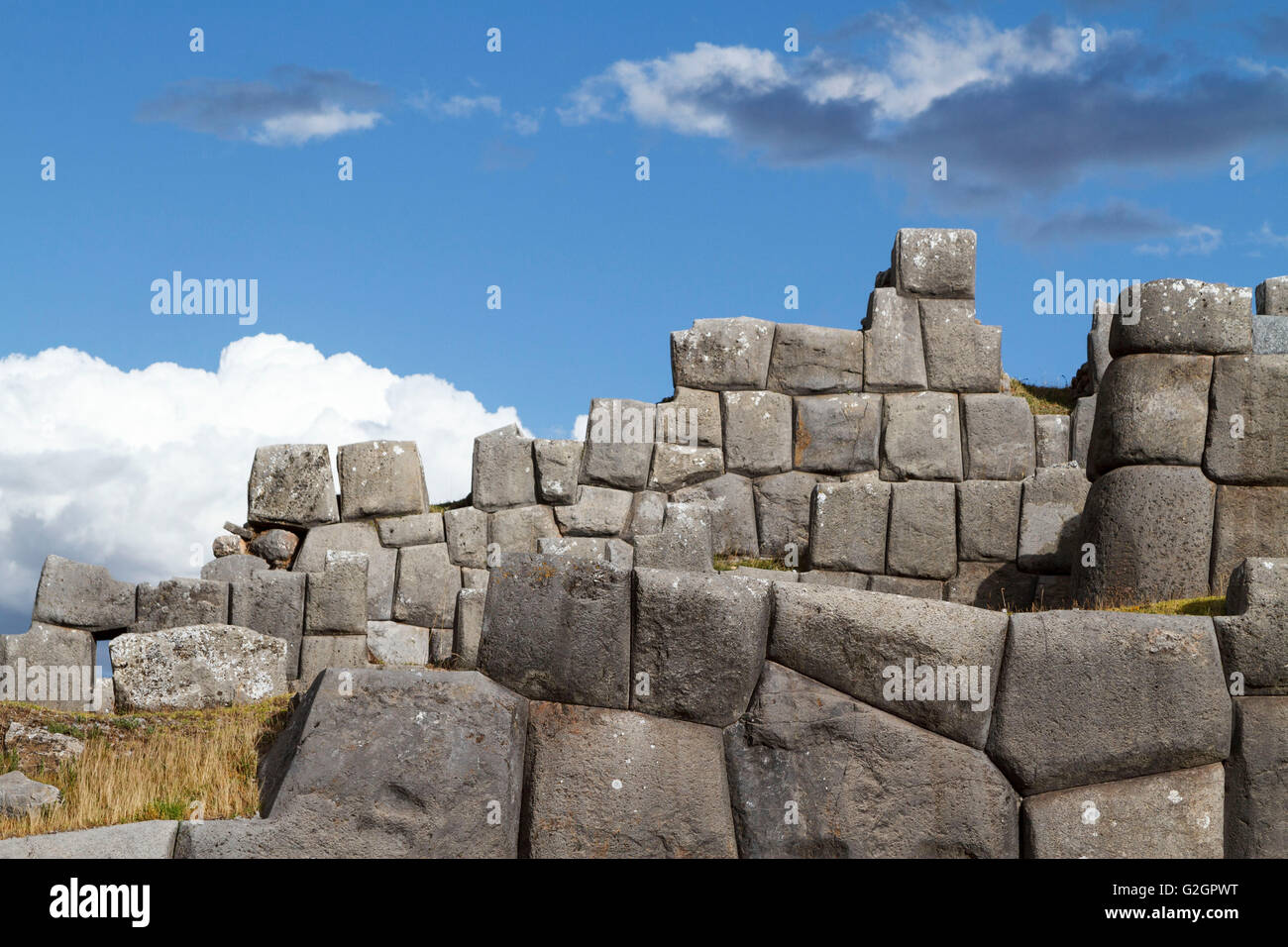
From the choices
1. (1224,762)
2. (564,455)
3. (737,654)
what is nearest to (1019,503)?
(564,455)

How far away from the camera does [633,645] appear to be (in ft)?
22.9

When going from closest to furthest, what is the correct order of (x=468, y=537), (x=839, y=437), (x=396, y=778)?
(x=396, y=778) → (x=839, y=437) → (x=468, y=537)

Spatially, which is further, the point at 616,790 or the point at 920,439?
the point at 920,439

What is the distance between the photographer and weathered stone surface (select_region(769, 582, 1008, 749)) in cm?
711

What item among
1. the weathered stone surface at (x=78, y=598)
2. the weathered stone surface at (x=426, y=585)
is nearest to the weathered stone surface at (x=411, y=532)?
the weathered stone surface at (x=426, y=585)

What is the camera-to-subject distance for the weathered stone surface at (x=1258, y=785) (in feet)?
24.2

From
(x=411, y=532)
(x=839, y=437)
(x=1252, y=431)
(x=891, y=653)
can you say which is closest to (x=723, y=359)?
(x=839, y=437)

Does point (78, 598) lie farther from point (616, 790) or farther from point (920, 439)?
point (920, 439)

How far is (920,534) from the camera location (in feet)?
47.5

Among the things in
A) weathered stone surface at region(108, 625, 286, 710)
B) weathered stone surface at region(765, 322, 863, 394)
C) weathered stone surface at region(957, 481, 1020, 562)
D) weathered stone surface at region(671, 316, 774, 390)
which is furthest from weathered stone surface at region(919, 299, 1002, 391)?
weathered stone surface at region(108, 625, 286, 710)

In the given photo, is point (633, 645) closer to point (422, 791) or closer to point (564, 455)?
point (422, 791)

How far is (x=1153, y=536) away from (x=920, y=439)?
4969mm

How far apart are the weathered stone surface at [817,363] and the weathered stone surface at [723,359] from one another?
184mm
